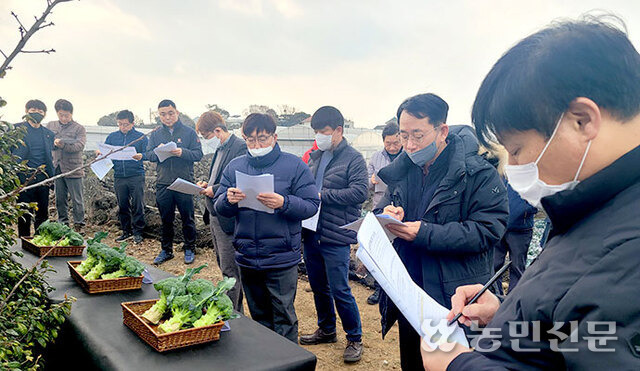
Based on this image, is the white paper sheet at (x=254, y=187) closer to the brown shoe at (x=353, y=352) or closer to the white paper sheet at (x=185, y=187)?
the white paper sheet at (x=185, y=187)

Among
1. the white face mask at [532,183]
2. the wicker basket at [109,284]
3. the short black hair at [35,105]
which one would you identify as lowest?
the wicker basket at [109,284]

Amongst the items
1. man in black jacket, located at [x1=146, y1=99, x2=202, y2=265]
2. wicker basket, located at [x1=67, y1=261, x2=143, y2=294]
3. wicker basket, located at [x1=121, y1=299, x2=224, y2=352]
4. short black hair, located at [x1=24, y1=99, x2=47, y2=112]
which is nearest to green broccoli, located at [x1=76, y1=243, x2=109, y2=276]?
wicker basket, located at [x1=67, y1=261, x2=143, y2=294]

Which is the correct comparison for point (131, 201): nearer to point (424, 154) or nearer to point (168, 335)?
point (168, 335)

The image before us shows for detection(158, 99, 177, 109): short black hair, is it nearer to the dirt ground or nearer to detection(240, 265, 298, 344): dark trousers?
the dirt ground

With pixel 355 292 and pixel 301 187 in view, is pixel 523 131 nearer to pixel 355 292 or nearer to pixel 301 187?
pixel 301 187

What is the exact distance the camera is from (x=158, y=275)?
264 centimetres

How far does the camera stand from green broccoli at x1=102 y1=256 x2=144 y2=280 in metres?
2.31

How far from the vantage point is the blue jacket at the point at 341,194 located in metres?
3.42

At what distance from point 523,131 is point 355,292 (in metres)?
4.66

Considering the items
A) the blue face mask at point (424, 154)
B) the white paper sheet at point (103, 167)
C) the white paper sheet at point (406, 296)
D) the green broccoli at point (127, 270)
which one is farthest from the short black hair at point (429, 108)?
the white paper sheet at point (103, 167)

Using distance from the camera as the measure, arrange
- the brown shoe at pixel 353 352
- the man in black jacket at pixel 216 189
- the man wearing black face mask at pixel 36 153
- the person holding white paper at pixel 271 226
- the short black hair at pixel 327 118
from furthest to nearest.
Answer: the man wearing black face mask at pixel 36 153
the man in black jacket at pixel 216 189
the short black hair at pixel 327 118
the brown shoe at pixel 353 352
the person holding white paper at pixel 271 226

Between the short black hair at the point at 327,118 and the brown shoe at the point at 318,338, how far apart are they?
2.02 meters

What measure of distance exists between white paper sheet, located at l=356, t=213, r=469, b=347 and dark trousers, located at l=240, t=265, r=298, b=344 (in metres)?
1.52

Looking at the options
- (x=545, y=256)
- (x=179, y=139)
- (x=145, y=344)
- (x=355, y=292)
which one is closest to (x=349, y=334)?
(x=355, y=292)
